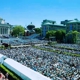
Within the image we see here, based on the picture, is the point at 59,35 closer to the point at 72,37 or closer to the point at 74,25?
the point at 72,37

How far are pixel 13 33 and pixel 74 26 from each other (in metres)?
42.0

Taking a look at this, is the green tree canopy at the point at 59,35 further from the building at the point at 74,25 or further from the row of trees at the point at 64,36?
the building at the point at 74,25

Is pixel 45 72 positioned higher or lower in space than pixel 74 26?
lower

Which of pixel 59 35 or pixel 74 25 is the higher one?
pixel 74 25

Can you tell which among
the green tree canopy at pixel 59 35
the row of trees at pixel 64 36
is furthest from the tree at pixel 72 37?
the green tree canopy at pixel 59 35

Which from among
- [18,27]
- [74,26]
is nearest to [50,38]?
[74,26]

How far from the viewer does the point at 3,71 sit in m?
19.6

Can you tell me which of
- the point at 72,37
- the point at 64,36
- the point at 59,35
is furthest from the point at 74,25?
the point at 72,37

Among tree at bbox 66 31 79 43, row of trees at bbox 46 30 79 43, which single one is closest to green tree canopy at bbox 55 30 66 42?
row of trees at bbox 46 30 79 43

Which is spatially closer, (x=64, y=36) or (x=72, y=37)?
(x=72, y=37)

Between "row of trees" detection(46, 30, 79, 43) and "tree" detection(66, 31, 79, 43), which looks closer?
"tree" detection(66, 31, 79, 43)

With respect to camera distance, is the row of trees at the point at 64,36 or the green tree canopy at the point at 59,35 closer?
the row of trees at the point at 64,36

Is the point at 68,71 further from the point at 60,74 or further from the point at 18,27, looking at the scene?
the point at 18,27

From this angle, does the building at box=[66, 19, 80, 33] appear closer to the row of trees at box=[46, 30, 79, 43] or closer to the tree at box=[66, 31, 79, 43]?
the row of trees at box=[46, 30, 79, 43]
